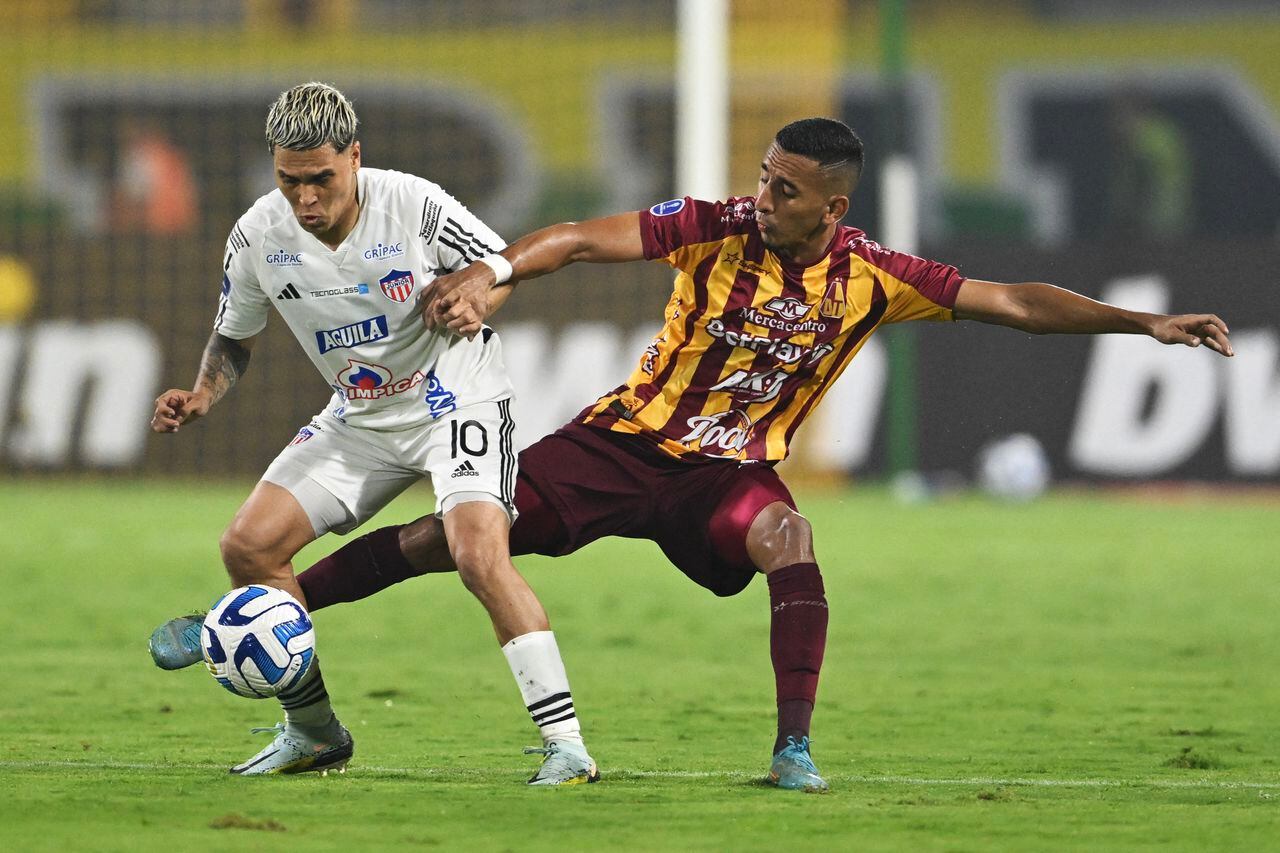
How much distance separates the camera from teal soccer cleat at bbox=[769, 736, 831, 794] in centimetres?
558

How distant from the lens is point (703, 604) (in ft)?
36.3

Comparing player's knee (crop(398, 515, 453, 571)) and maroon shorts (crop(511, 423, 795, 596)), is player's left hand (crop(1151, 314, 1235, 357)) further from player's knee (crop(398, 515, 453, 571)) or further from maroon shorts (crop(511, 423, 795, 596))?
player's knee (crop(398, 515, 453, 571))

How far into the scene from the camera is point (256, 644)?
18.9ft

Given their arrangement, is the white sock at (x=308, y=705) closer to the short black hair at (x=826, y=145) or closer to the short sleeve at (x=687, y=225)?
the short sleeve at (x=687, y=225)

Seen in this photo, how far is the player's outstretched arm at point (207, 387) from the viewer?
623 centimetres

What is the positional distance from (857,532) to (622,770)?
27.2 feet

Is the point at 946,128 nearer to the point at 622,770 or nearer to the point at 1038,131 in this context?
the point at 1038,131

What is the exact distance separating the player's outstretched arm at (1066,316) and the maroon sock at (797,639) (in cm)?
93

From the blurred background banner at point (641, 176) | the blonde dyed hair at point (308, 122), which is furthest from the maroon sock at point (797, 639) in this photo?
the blurred background banner at point (641, 176)

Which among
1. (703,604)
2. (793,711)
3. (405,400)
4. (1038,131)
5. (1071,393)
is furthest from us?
(1038,131)

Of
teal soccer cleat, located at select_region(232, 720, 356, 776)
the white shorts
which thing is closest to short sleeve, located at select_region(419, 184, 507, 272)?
the white shorts

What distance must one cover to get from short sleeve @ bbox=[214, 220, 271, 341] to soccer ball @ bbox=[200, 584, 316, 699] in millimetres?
966

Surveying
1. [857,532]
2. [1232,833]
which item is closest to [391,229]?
[1232,833]

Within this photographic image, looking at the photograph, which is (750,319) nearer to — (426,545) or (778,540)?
(778,540)
